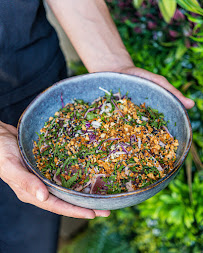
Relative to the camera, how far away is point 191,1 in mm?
1328

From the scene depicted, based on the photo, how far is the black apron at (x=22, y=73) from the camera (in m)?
1.40

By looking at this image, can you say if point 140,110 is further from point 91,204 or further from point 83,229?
point 83,229

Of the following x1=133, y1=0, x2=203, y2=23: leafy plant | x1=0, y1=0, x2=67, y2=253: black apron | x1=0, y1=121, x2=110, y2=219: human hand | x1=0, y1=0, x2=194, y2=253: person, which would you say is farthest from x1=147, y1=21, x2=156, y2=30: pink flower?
x1=0, y1=121, x2=110, y2=219: human hand

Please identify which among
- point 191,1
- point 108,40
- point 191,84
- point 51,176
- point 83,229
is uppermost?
point 191,1

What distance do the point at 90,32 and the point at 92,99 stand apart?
42cm

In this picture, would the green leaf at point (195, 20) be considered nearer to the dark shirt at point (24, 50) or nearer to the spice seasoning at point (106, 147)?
the spice seasoning at point (106, 147)

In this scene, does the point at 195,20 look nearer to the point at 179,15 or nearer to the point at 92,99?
the point at 179,15

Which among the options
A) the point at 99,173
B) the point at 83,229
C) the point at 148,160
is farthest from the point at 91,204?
the point at 83,229

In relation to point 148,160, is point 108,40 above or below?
above

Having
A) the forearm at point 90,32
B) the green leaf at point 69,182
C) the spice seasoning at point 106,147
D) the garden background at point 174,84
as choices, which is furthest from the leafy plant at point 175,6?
the green leaf at point 69,182

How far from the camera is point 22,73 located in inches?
60.5

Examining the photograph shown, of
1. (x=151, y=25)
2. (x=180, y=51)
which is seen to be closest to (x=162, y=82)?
(x=180, y=51)

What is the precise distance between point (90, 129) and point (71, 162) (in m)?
0.17

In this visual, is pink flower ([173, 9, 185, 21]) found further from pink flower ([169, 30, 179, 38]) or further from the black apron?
the black apron
